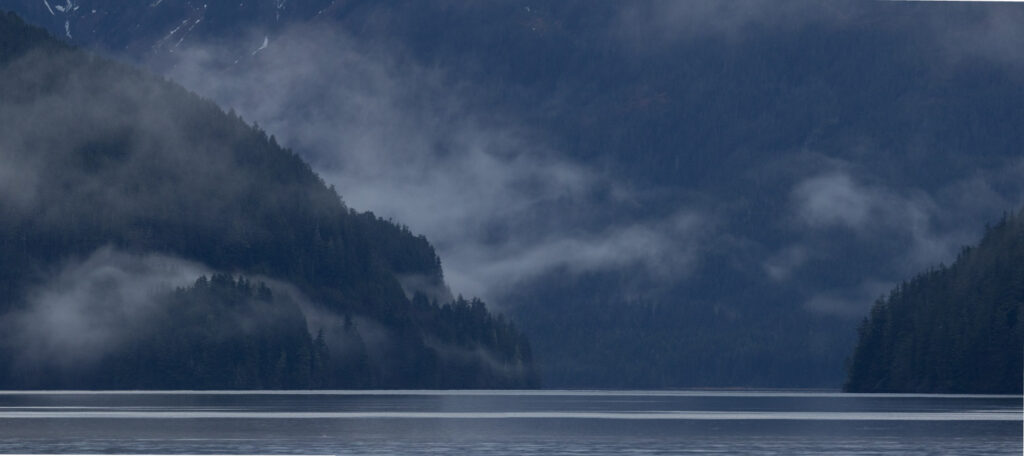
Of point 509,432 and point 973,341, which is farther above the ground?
point 973,341

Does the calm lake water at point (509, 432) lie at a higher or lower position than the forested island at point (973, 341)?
lower

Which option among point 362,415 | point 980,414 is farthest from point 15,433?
point 980,414

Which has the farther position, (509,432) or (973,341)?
(973,341)

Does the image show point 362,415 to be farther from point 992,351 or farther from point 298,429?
point 992,351

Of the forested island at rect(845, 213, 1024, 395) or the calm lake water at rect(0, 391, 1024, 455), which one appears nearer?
the calm lake water at rect(0, 391, 1024, 455)

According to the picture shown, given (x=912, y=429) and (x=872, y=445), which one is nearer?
(x=872, y=445)

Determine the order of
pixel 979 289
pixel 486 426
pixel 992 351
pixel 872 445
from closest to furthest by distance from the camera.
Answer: pixel 872 445, pixel 486 426, pixel 992 351, pixel 979 289

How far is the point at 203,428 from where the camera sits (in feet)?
263

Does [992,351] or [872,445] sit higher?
[992,351]

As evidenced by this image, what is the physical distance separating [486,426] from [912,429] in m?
21.0

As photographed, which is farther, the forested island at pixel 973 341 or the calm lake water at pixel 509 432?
the forested island at pixel 973 341

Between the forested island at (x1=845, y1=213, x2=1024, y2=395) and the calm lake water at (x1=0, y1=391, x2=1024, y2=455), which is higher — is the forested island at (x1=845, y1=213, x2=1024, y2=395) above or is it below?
above

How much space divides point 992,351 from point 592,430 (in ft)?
365

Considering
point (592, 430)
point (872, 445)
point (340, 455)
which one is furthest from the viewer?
point (592, 430)
